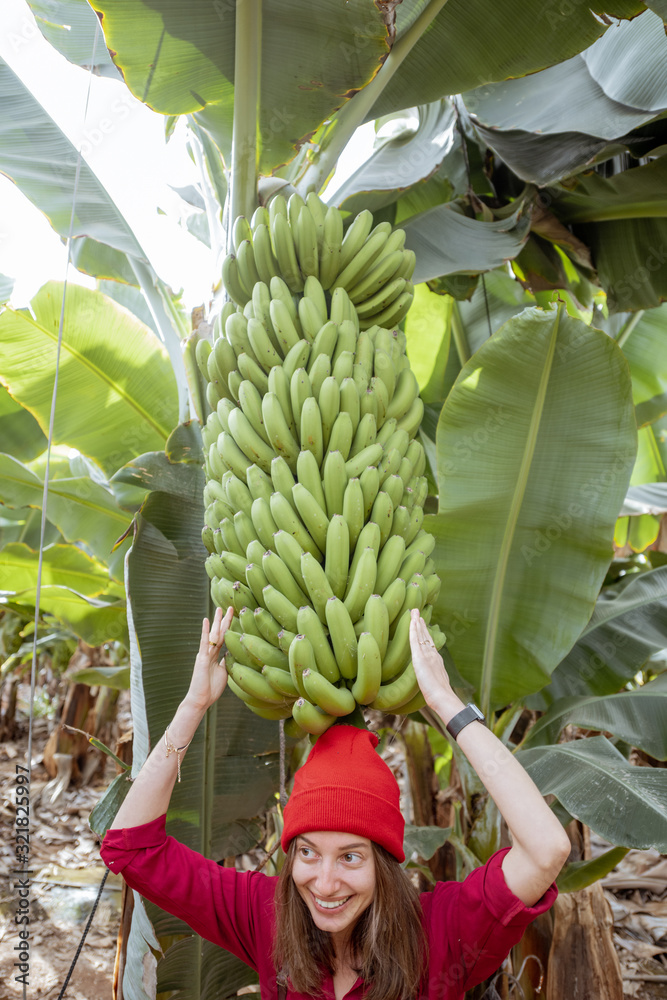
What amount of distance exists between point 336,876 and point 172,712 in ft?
2.32

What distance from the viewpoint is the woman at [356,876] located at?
38.5 inches

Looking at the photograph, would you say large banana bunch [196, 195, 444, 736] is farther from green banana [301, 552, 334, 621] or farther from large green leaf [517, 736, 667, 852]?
large green leaf [517, 736, 667, 852]

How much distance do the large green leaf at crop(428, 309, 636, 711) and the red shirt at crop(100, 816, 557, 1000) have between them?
0.86 meters

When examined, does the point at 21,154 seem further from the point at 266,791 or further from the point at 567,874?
the point at 567,874

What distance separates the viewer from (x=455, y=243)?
2201 mm

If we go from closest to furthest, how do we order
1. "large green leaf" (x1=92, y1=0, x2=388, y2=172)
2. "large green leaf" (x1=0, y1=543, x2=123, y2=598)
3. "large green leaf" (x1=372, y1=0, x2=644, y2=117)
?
"large green leaf" (x1=92, y1=0, x2=388, y2=172) → "large green leaf" (x1=372, y1=0, x2=644, y2=117) → "large green leaf" (x1=0, y1=543, x2=123, y2=598)

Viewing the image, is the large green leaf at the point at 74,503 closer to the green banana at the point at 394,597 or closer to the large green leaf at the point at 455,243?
the large green leaf at the point at 455,243

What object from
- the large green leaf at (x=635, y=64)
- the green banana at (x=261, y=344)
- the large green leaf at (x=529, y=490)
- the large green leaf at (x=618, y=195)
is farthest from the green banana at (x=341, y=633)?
the large green leaf at (x=618, y=195)

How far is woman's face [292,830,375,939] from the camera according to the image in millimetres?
997

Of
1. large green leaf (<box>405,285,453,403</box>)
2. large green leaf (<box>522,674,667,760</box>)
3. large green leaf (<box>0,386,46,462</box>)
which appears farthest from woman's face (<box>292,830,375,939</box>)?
large green leaf (<box>0,386,46,462</box>)

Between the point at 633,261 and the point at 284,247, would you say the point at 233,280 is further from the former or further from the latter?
the point at 633,261

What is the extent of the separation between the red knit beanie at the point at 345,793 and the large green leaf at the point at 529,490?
87 cm

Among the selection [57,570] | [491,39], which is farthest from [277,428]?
[57,570]

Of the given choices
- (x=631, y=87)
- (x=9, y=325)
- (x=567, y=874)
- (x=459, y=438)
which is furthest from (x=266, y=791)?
(x=631, y=87)
